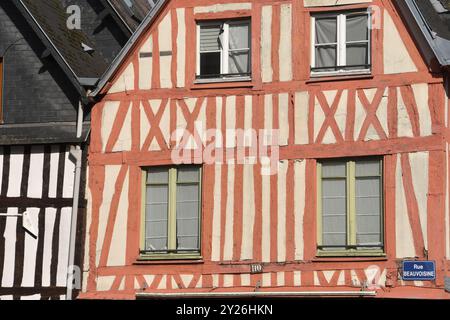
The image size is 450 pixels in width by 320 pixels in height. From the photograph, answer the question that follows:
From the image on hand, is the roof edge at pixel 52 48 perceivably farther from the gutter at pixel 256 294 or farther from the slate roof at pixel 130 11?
the gutter at pixel 256 294

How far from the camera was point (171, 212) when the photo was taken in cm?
1733

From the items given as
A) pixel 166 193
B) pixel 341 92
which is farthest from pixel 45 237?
pixel 341 92

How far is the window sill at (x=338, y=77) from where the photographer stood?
1675 centimetres

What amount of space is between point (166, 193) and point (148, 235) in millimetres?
684

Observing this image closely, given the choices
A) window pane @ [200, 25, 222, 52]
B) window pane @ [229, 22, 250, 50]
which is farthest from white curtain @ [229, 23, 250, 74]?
window pane @ [200, 25, 222, 52]

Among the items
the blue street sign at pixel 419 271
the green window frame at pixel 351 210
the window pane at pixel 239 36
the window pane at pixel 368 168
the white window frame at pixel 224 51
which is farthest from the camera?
the window pane at pixel 239 36

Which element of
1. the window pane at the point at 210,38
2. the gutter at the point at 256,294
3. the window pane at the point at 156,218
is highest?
the window pane at the point at 210,38

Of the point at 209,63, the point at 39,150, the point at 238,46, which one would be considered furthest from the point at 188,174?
the point at 39,150

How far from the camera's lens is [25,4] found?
18.5m

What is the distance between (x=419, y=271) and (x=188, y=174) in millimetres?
3742

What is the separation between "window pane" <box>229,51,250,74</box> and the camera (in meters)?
17.5

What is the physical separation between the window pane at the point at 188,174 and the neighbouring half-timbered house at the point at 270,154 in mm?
21

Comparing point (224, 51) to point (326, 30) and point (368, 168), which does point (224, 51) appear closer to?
point (326, 30)

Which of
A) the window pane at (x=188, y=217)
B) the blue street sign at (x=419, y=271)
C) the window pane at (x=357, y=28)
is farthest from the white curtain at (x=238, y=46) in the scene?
the blue street sign at (x=419, y=271)
